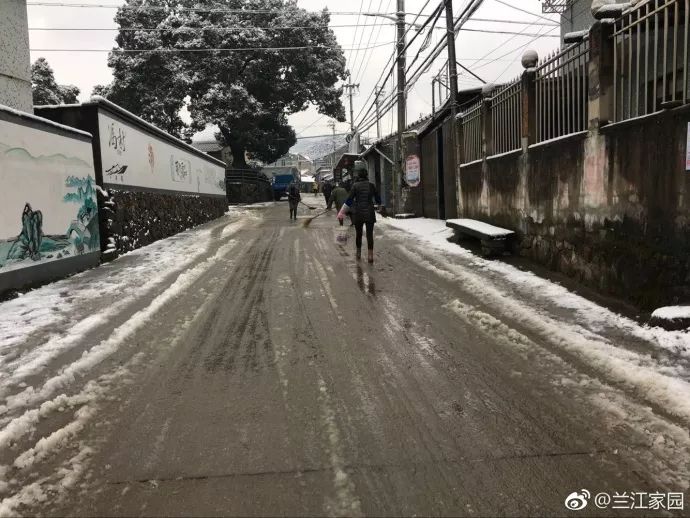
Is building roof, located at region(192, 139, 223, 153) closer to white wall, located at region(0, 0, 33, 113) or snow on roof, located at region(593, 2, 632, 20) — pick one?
white wall, located at region(0, 0, 33, 113)

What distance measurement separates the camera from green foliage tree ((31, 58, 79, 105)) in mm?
30125

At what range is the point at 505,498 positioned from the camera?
263cm

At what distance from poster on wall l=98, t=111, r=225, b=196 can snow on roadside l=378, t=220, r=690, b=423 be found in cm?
647

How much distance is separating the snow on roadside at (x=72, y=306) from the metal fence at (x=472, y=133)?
6.52 m

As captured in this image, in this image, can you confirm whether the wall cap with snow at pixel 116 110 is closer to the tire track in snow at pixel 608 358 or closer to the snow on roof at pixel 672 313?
the tire track in snow at pixel 608 358

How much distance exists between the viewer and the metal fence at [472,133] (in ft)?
38.6

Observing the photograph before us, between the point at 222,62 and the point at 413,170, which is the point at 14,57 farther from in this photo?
the point at 222,62

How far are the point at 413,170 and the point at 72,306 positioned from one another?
44.6 feet

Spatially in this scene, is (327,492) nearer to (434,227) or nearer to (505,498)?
(505,498)

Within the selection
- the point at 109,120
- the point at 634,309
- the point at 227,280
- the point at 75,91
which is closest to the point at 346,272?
the point at 227,280

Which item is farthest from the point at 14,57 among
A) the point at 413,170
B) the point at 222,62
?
the point at 222,62

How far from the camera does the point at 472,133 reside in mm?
12438

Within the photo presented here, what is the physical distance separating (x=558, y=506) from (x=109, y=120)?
10.9 meters
